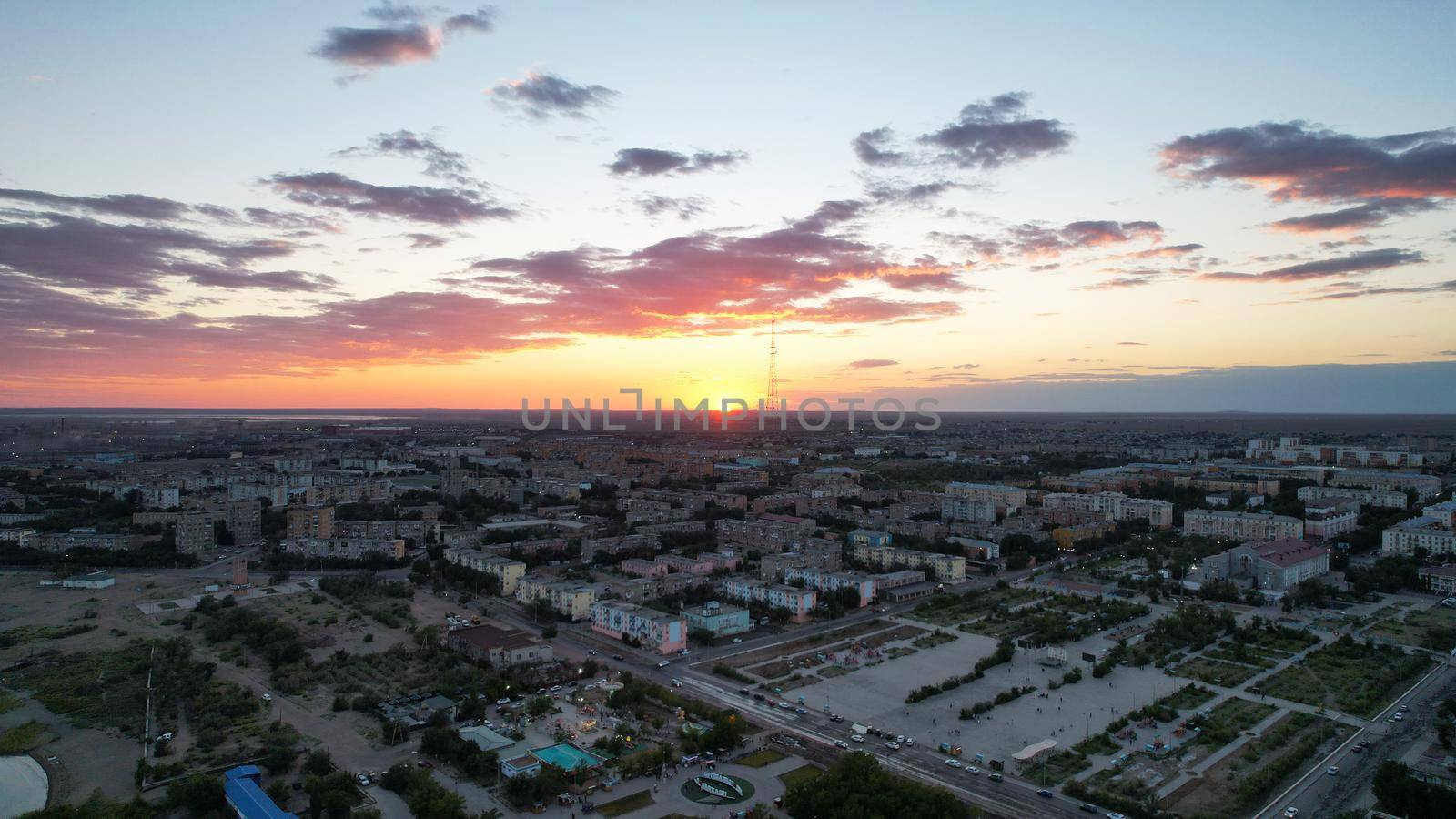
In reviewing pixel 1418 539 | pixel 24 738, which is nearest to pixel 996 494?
pixel 1418 539

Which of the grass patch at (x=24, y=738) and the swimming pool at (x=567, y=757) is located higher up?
the swimming pool at (x=567, y=757)

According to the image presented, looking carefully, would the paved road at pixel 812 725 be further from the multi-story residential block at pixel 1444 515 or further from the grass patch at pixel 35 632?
the multi-story residential block at pixel 1444 515

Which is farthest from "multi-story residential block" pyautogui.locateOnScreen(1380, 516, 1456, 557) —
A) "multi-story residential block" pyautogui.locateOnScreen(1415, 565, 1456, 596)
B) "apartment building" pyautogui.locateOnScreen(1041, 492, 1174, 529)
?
"apartment building" pyautogui.locateOnScreen(1041, 492, 1174, 529)

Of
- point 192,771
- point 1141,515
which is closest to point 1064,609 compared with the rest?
point 1141,515

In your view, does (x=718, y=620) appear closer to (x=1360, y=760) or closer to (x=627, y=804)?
(x=627, y=804)

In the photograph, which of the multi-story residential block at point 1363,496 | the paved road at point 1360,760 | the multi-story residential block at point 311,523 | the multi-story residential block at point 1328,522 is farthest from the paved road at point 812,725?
the multi-story residential block at point 1363,496

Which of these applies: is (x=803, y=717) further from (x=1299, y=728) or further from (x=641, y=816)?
(x=1299, y=728)
